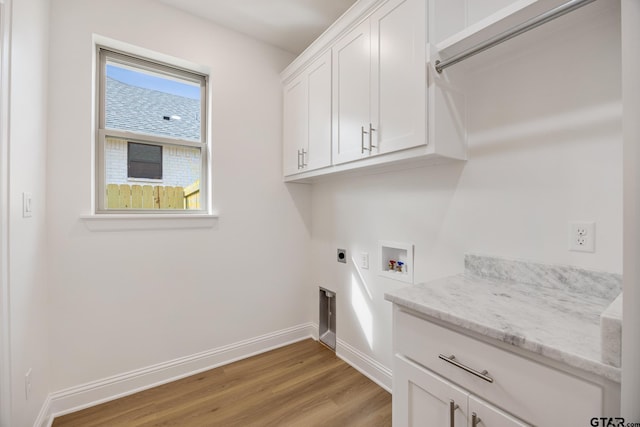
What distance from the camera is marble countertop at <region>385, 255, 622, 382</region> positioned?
2.36ft

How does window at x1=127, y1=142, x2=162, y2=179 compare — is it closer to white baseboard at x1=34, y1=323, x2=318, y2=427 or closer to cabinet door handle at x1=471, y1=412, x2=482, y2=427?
white baseboard at x1=34, y1=323, x2=318, y2=427

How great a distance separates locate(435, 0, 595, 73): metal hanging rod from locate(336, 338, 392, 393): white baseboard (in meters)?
1.89

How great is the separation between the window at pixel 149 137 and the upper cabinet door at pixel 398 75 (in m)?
1.45

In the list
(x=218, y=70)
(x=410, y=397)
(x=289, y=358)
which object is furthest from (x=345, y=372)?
(x=218, y=70)

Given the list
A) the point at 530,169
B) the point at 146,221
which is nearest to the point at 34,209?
the point at 146,221

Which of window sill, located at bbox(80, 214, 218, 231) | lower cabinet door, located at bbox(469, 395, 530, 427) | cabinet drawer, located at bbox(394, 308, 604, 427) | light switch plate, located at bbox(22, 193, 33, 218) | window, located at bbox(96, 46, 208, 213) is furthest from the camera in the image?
window, located at bbox(96, 46, 208, 213)

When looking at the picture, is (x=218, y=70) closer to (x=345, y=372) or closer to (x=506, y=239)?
(x=506, y=239)

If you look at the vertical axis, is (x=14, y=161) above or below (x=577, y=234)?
above

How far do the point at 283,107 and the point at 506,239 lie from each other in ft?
6.69

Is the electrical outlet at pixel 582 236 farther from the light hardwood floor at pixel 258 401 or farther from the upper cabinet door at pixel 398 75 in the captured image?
the light hardwood floor at pixel 258 401

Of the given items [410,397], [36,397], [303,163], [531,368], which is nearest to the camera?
[531,368]

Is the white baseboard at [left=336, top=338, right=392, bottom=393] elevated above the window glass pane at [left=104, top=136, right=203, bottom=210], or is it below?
below

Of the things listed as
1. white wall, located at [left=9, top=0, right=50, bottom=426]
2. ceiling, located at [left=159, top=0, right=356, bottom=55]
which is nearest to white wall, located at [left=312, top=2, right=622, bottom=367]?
ceiling, located at [left=159, top=0, right=356, bottom=55]

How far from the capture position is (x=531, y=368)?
0.76 metres
